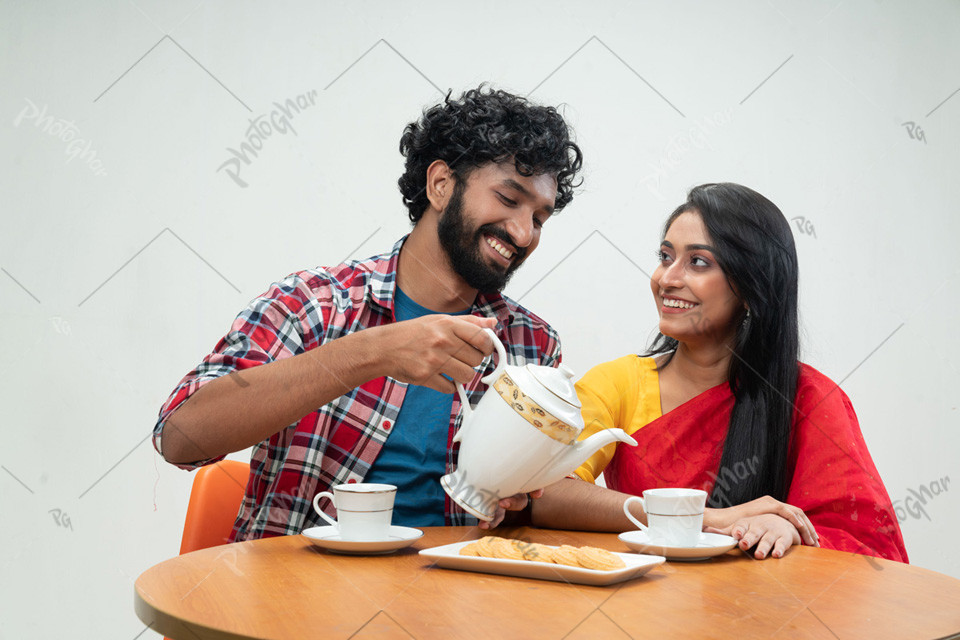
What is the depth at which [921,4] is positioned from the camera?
2.29 meters

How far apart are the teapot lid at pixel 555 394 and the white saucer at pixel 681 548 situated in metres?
0.20

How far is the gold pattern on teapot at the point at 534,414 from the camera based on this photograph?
3.10 ft

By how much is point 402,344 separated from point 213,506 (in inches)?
23.6

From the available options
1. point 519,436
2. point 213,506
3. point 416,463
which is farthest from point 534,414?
point 213,506

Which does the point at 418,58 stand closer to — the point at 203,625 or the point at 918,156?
the point at 918,156

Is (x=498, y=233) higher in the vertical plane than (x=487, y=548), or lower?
higher

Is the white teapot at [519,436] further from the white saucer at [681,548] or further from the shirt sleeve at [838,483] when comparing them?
the shirt sleeve at [838,483]

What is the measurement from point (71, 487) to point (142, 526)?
8.3 inches

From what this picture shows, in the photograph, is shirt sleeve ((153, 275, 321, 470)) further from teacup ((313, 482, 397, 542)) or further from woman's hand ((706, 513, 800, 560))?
woman's hand ((706, 513, 800, 560))

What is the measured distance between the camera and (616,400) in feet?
5.22

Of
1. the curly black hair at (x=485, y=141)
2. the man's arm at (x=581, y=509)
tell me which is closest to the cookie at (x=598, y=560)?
the man's arm at (x=581, y=509)

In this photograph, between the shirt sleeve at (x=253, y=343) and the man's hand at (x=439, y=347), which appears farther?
the shirt sleeve at (x=253, y=343)

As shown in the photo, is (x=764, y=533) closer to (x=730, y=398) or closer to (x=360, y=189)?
(x=730, y=398)

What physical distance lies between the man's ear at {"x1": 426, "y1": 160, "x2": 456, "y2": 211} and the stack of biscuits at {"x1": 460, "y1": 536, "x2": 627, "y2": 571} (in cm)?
91
